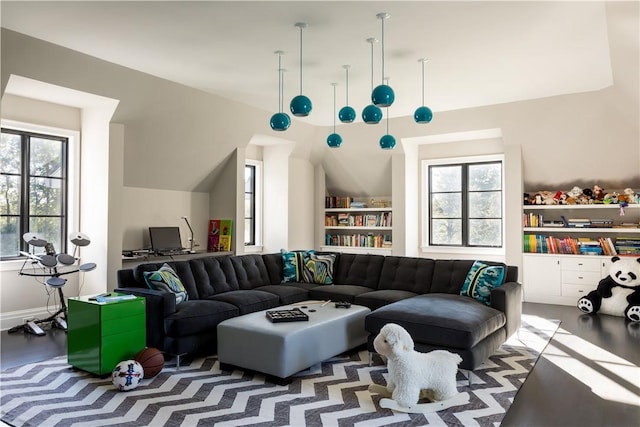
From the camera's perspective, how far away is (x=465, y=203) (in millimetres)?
8102

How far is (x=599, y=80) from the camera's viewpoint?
220 inches

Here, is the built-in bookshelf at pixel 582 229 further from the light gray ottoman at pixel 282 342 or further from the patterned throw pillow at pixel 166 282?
the patterned throw pillow at pixel 166 282

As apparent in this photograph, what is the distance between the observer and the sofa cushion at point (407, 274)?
515 centimetres

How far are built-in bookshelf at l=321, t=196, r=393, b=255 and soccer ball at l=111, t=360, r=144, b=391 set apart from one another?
5622mm

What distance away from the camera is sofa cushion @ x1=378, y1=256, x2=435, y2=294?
→ 203 inches

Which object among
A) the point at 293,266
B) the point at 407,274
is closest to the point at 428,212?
the point at 407,274

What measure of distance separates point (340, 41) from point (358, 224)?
489 centimetres

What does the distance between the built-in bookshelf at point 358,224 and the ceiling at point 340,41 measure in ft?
10.2

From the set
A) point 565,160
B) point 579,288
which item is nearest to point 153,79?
point 565,160

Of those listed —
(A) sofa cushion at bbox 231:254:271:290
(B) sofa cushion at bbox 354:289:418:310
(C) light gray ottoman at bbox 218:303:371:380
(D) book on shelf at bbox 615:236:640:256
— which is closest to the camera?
(C) light gray ottoman at bbox 218:303:371:380

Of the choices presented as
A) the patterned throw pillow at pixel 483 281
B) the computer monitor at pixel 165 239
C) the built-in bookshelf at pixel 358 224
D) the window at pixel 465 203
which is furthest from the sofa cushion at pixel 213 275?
the window at pixel 465 203

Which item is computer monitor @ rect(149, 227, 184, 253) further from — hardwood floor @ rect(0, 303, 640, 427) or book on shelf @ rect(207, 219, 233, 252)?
hardwood floor @ rect(0, 303, 640, 427)

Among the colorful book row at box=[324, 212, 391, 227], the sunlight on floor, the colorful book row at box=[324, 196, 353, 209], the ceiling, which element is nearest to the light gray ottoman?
the sunlight on floor

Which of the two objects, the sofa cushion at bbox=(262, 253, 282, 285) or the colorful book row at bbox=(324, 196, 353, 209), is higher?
the colorful book row at bbox=(324, 196, 353, 209)
